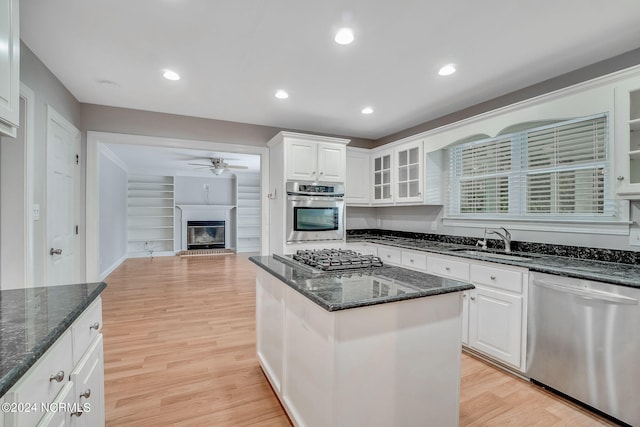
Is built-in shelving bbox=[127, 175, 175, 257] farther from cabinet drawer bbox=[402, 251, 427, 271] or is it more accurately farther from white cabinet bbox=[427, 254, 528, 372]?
white cabinet bbox=[427, 254, 528, 372]

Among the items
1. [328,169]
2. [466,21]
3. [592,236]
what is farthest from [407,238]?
[466,21]

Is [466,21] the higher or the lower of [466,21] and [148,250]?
the higher

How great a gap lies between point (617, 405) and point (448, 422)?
110 centimetres

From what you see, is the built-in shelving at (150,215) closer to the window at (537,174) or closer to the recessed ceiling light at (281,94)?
the recessed ceiling light at (281,94)

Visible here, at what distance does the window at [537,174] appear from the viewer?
93.4 inches

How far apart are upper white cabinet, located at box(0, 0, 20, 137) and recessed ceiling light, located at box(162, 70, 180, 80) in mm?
1340

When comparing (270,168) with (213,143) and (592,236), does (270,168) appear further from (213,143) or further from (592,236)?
(592,236)

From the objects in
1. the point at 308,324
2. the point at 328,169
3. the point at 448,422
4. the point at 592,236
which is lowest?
the point at 448,422

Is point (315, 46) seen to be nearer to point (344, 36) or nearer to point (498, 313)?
point (344, 36)

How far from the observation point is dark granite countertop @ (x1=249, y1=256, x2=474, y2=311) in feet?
4.19

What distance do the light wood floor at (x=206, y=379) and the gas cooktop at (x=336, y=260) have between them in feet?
3.10

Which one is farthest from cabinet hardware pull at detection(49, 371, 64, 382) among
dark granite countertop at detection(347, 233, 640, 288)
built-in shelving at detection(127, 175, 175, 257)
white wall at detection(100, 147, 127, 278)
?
built-in shelving at detection(127, 175, 175, 257)

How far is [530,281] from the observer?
83.5 inches

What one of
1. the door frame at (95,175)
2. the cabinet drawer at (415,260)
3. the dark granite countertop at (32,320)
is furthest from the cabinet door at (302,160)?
the dark granite countertop at (32,320)
